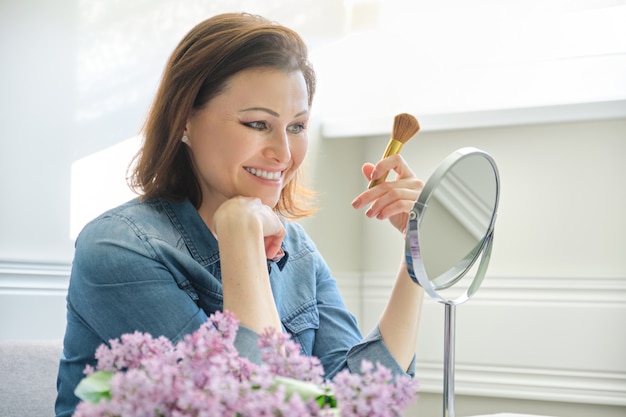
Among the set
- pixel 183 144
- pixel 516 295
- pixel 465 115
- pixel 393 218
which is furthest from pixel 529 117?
pixel 183 144

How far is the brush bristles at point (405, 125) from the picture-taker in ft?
3.59

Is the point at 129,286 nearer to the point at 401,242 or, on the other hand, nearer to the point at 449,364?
Result: the point at 449,364

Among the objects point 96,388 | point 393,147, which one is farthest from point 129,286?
point 96,388

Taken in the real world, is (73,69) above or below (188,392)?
above

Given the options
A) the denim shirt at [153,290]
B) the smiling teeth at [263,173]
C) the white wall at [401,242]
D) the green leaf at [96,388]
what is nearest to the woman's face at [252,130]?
the smiling teeth at [263,173]

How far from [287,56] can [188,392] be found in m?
0.88

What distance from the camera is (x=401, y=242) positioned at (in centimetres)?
238

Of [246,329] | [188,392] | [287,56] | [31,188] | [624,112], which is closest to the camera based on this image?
[188,392]

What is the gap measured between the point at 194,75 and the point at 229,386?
0.85 metres

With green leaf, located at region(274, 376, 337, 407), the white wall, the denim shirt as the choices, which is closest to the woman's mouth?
the denim shirt

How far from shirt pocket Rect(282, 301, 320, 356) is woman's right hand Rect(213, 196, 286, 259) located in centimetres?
21

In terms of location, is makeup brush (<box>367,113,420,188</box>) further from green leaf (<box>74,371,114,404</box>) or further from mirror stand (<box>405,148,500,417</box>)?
green leaf (<box>74,371,114,404</box>)

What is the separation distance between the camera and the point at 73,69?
1.74m

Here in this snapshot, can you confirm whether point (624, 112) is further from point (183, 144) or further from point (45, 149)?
point (45, 149)
